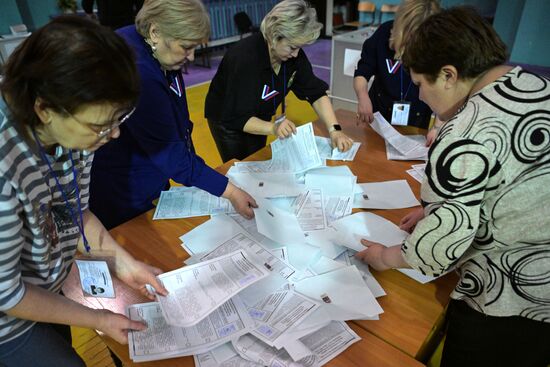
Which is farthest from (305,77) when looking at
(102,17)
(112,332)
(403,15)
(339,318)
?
(102,17)

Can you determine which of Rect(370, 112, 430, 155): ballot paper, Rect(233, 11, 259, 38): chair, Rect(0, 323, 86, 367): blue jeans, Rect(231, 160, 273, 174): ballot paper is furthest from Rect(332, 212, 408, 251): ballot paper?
Rect(233, 11, 259, 38): chair

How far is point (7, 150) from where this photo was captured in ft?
2.13

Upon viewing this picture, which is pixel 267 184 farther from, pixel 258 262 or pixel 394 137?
pixel 394 137

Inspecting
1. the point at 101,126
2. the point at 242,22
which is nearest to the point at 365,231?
the point at 101,126

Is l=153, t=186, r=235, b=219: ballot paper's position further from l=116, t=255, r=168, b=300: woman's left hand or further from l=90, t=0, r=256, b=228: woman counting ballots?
l=116, t=255, r=168, b=300: woman's left hand

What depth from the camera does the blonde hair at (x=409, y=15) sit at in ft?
4.90

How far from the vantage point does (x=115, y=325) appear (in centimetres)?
86

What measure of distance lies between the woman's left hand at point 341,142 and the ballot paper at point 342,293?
82 centimetres

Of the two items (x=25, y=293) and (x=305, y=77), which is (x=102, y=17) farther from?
(x=25, y=293)

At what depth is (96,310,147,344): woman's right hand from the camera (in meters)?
0.84

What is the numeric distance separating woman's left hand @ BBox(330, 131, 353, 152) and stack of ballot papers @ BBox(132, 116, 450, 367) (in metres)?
0.26

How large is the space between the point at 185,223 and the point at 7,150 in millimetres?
714

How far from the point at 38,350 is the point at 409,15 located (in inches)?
67.6

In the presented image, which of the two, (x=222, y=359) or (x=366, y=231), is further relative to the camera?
(x=366, y=231)
